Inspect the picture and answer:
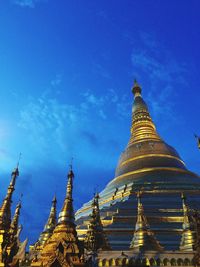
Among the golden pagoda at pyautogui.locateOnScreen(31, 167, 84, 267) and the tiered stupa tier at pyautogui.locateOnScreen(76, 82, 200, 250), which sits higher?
the tiered stupa tier at pyautogui.locateOnScreen(76, 82, 200, 250)

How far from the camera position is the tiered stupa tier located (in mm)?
22109

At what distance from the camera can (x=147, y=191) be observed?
30.5 meters

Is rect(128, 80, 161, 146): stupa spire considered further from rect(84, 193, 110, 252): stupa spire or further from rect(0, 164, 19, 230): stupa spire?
rect(0, 164, 19, 230): stupa spire

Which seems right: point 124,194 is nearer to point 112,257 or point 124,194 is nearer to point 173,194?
point 173,194

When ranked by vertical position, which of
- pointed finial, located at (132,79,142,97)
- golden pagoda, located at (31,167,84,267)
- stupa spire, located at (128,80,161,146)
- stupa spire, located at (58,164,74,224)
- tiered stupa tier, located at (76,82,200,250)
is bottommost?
golden pagoda, located at (31,167,84,267)

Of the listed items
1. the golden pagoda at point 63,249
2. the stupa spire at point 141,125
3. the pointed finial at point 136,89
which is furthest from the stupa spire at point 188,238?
the pointed finial at point 136,89

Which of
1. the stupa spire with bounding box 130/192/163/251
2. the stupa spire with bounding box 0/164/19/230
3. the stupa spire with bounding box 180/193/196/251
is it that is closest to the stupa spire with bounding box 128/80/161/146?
the stupa spire with bounding box 180/193/196/251

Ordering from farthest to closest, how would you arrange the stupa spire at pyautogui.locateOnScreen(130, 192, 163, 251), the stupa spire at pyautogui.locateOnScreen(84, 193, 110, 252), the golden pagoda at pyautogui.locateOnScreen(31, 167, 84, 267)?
the stupa spire at pyautogui.locateOnScreen(130, 192, 163, 251), the stupa spire at pyautogui.locateOnScreen(84, 193, 110, 252), the golden pagoda at pyautogui.locateOnScreen(31, 167, 84, 267)

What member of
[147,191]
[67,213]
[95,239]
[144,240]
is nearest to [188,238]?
[144,240]

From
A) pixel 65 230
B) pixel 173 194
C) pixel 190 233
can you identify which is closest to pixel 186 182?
pixel 173 194

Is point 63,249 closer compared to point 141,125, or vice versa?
point 63,249

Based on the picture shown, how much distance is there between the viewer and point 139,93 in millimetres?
61250

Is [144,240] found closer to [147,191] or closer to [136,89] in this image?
[147,191]

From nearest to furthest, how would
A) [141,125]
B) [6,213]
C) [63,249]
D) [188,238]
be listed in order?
[63,249]
[6,213]
[188,238]
[141,125]
